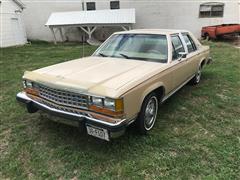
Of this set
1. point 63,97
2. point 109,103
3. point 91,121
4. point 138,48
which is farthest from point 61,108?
point 138,48

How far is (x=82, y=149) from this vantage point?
320 centimetres

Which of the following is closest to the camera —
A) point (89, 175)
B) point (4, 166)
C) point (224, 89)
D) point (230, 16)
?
point (89, 175)

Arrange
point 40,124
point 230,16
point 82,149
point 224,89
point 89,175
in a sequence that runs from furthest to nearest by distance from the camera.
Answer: point 230,16, point 224,89, point 40,124, point 82,149, point 89,175

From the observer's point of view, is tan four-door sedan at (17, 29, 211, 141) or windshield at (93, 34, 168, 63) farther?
windshield at (93, 34, 168, 63)

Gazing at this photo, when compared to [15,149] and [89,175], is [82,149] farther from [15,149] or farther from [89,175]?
[15,149]

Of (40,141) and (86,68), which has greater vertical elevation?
(86,68)

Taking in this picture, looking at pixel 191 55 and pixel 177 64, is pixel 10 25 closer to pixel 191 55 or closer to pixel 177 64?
pixel 191 55

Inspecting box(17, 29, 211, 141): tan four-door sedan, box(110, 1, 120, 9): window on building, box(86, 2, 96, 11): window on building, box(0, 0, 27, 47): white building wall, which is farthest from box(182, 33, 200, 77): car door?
box(86, 2, 96, 11): window on building

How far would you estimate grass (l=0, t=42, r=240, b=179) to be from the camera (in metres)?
2.78

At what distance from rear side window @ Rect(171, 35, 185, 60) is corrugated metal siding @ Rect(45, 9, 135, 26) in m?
11.3

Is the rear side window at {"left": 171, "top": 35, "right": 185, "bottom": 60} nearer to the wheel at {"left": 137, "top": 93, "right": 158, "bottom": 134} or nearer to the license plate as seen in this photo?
the wheel at {"left": 137, "top": 93, "right": 158, "bottom": 134}

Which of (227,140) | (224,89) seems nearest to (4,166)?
(227,140)

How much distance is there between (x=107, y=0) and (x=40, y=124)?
15737mm

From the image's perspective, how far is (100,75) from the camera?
321 cm
